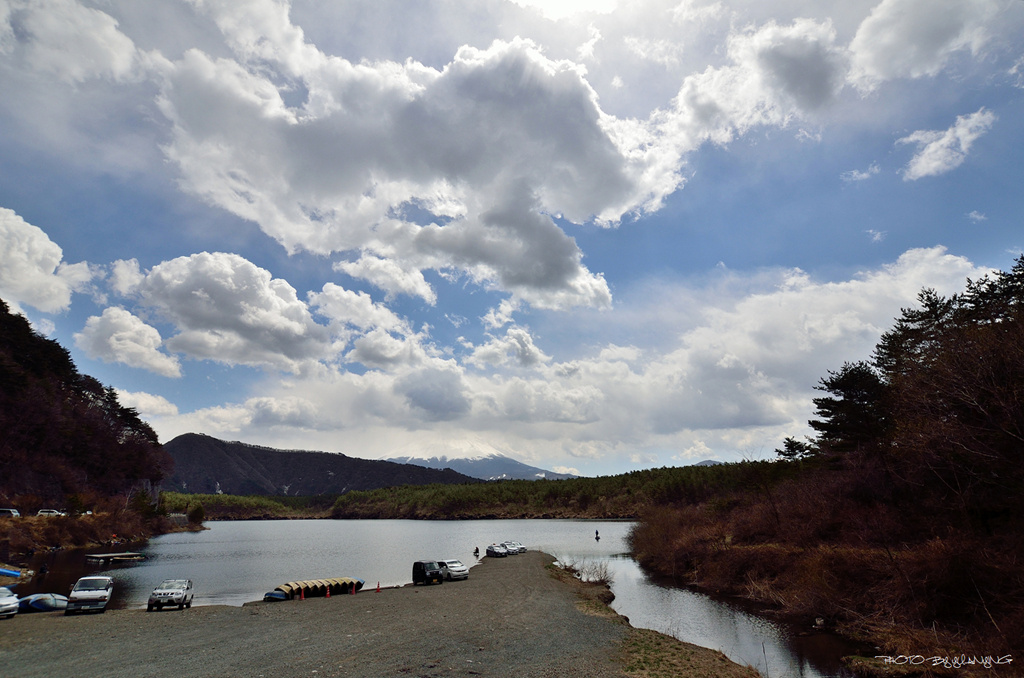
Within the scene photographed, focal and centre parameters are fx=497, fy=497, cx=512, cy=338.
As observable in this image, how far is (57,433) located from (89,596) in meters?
106

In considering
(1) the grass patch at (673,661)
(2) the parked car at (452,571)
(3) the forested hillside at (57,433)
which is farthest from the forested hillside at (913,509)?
(3) the forested hillside at (57,433)

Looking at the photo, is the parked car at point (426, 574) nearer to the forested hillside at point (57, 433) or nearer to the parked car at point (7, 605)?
the parked car at point (7, 605)

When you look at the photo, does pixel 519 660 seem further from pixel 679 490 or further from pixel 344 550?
pixel 679 490

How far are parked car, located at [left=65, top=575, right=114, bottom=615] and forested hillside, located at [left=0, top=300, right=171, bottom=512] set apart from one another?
79.5 metres

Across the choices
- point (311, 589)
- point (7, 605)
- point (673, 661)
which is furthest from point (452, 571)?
point (673, 661)

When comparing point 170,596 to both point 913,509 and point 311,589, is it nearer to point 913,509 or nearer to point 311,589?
point 311,589

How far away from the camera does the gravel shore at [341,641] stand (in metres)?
21.6

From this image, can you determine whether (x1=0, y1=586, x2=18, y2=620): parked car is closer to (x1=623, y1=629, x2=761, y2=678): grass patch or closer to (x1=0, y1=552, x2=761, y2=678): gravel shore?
(x1=0, y1=552, x2=761, y2=678): gravel shore

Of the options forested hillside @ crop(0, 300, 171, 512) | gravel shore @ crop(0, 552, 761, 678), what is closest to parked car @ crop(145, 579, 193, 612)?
gravel shore @ crop(0, 552, 761, 678)

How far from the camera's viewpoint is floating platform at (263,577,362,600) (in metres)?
44.6

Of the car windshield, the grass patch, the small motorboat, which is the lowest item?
the small motorboat

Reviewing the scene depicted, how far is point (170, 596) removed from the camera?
128 ft

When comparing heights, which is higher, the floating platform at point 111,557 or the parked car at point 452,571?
the parked car at point 452,571

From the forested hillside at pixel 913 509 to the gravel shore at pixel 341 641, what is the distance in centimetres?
1315
